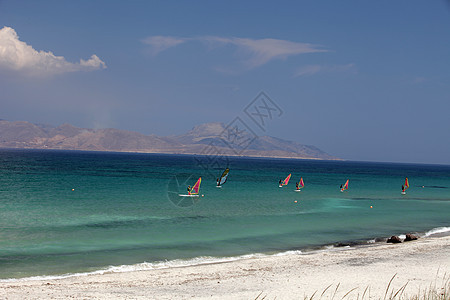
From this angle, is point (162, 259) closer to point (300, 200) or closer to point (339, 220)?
point (339, 220)

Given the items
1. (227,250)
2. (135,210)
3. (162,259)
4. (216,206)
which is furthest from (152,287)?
(216,206)

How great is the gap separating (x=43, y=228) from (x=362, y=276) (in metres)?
16.9

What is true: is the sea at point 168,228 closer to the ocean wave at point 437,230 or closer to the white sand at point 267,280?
the ocean wave at point 437,230

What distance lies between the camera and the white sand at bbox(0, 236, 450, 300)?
446 inches

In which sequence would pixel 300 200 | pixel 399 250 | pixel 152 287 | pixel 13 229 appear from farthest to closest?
pixel 300 200 → pixel 13 229 → pixel 399 250 → pixel 152 287

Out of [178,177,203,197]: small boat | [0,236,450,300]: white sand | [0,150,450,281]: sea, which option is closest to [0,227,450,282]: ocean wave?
[0,150,450,281]: sea

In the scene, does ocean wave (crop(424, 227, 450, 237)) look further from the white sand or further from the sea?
the white sand

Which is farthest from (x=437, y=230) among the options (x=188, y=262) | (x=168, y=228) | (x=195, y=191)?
(x=195, y=191)

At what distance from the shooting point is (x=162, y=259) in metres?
16.5

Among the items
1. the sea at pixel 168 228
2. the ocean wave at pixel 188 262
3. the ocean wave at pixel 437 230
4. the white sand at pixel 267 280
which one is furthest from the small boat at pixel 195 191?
the white sand at pixel 267 280

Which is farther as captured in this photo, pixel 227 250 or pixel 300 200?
pixel 300 200

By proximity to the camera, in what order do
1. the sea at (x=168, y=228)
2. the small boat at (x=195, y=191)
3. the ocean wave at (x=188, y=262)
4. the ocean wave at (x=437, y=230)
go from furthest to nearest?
1. the small boat at (x=195, y=191)
2. the ocean wave at (x=437, y=230)
3. the sea at (x=168, y=228)
4. the ocean wave at (x=188, y=262)

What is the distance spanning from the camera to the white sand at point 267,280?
1132 centimetres

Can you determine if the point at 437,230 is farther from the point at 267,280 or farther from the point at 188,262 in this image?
the point at 188,262
